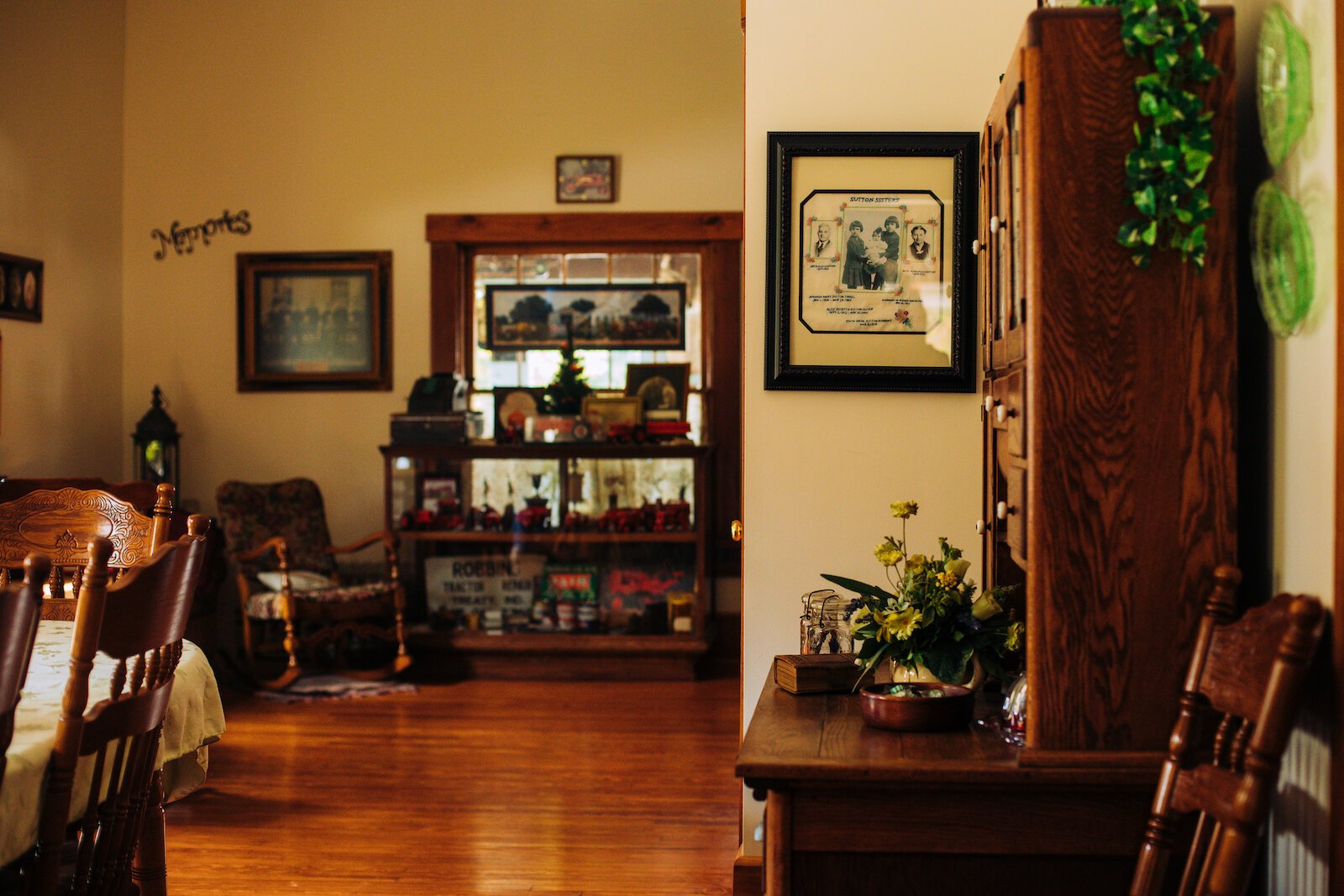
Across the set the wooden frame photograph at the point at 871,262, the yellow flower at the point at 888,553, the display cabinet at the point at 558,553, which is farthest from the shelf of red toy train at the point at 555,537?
the yellow flower at the point at 888,553

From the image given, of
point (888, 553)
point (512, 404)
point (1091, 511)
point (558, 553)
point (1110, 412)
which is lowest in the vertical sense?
point (558, 553)

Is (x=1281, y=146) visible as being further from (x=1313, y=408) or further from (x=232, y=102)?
(x=232, y=102)

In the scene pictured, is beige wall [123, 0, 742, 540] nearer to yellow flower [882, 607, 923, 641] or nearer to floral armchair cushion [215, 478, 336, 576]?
floral armchair cushion [215, 478, 336, 576]

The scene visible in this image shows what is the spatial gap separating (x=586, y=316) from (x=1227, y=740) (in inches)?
193

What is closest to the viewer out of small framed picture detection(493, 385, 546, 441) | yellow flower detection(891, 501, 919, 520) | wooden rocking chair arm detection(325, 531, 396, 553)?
yellow flower detection(891, 501, 919, 520)

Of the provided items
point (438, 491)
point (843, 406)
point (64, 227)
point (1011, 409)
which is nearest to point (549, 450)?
point (438, 491)

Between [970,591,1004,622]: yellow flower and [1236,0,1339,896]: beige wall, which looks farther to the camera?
[970,591,1004,622]: yellow flower

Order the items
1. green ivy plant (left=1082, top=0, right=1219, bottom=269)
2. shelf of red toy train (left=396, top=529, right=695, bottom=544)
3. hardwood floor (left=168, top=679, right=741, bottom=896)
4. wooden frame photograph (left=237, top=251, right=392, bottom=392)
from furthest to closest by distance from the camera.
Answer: wooden frame photograph (left=237, top=251, right=392, bottom=392) → shelf of red toy train (left=396, top=529, right=695, bottom=544) → hardwood floor (left=168, top=679, right=741, bottom=896) → green ivy plant (left=1082, top=0, right=1219, bottom=269)

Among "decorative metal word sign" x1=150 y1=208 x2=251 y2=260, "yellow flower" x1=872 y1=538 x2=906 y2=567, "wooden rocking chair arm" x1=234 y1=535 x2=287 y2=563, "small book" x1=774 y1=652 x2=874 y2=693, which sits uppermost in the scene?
"decorative metal word sign" x1=150 y1=208 x2=251 y2=260

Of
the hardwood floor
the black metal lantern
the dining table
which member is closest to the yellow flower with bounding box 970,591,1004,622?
the hardwood floor

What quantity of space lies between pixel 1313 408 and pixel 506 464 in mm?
4497

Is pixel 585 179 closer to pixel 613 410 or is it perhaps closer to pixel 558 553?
pixel 613 410

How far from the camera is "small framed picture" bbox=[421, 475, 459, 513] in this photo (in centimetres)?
581

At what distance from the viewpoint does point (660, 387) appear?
6.06 m
